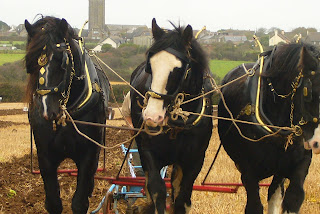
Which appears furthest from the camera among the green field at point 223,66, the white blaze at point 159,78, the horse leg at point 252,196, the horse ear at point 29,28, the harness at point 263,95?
the green field at point 223,66

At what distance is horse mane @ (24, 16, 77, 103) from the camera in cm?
500

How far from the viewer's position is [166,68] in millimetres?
4598

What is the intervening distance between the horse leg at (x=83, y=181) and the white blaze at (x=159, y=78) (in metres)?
1.27

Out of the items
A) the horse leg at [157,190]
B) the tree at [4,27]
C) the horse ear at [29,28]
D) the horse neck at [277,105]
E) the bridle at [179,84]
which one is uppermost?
the horse ear at [29,28]

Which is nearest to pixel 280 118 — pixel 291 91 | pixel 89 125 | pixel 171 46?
pixel 291 91

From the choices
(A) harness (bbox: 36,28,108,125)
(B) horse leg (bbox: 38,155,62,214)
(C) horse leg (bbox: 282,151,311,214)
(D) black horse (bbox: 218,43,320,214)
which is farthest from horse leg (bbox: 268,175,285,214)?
(B) horse leg (bbox: 38,155,62,214)

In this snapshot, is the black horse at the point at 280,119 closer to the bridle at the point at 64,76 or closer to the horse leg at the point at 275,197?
the horse leg at the point at 275,197

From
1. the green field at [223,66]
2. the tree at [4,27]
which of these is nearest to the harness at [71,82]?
the green field at [223,66]

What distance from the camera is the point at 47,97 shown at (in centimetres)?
483

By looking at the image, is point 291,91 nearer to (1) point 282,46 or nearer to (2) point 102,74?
(1) point 282,46

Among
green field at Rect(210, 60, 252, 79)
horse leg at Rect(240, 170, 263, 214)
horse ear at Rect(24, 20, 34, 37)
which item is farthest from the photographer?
green field at Rect(210, 60, 252, 79)

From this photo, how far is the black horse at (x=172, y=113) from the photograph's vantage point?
4.59 metres

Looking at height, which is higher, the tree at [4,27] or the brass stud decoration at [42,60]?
the brass stud decoration at [42,60]

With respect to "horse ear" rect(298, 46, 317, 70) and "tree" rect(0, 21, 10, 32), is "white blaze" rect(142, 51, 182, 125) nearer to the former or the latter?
"horse ear" rect(298, 46, 317, 70)
